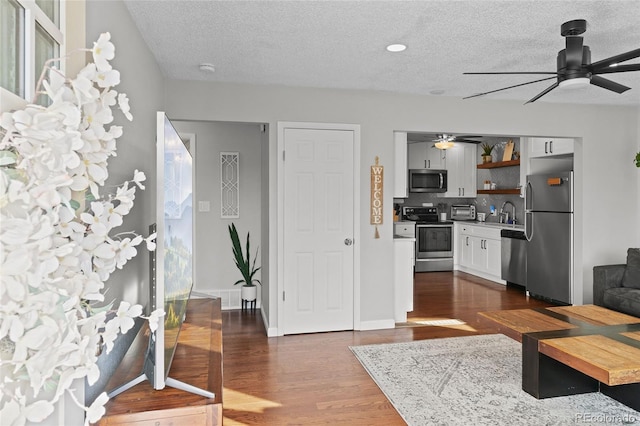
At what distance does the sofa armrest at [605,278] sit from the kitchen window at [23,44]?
5285 mm

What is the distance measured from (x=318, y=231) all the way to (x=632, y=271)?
3.40 metres

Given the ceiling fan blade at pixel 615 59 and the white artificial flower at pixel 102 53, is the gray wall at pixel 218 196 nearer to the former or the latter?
the ceiling fan blade at pixel 615 59

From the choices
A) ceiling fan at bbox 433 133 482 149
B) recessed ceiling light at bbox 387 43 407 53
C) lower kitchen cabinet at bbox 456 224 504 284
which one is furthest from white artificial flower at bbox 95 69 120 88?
lower kitchen cabinet at bbox 456 224 504 284

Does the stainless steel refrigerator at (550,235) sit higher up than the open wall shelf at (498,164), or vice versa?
the open wall shelf at (498,164)

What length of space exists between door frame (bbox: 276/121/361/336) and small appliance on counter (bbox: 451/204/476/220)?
181 inches

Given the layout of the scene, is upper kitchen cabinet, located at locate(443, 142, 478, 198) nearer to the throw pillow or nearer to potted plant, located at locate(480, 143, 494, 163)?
potted plant, located at locate(480, 143, 494, 163)

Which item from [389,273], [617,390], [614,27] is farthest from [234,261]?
[614,27]

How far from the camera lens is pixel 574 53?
8.32 feet

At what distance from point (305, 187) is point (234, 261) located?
5.38 feet

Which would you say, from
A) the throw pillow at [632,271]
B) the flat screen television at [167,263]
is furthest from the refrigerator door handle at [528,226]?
the flat screen television at [167,263]

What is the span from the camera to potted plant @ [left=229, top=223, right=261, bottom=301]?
4.84 meters

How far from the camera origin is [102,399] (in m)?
0.77

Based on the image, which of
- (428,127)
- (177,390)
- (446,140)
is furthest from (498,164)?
(177,390)

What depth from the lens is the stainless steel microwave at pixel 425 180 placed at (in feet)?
26.3
